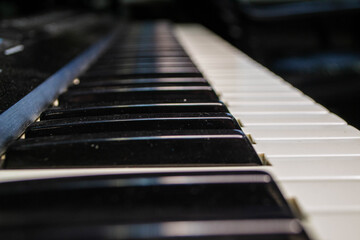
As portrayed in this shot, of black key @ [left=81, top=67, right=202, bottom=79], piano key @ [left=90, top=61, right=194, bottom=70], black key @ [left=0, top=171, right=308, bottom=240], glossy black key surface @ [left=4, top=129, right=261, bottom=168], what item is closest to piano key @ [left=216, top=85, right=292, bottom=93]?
black key @ [left=81, top=67, right=202, bottom=79]

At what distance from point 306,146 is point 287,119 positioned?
17 centimetres

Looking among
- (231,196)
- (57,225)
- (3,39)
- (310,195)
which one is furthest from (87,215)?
(3,39)

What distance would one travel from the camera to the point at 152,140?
59 cm

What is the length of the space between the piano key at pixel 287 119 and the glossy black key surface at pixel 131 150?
0.19 metres

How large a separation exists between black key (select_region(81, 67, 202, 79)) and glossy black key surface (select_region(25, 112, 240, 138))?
0.42m

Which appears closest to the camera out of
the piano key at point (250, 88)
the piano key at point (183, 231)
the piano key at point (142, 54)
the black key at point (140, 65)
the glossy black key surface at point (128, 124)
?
the piano key at point (183, 231)

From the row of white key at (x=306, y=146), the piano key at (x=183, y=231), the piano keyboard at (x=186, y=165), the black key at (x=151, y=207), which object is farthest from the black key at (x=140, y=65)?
the piano key at (x=183, y=231)

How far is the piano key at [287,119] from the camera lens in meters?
0.78

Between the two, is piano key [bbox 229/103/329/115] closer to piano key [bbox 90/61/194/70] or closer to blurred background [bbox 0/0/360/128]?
piano key [bbox 90/61/194/70]

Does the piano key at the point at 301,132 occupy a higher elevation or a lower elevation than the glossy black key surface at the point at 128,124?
lower

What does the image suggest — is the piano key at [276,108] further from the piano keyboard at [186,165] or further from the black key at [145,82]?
the black key at [145,82]

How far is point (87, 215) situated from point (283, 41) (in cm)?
560

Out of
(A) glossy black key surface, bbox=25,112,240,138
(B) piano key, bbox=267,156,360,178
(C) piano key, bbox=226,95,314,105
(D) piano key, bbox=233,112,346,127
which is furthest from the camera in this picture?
(C) piano key, bbox=226,95,314,105

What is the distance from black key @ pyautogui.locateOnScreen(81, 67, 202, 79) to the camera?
1.11 metres
